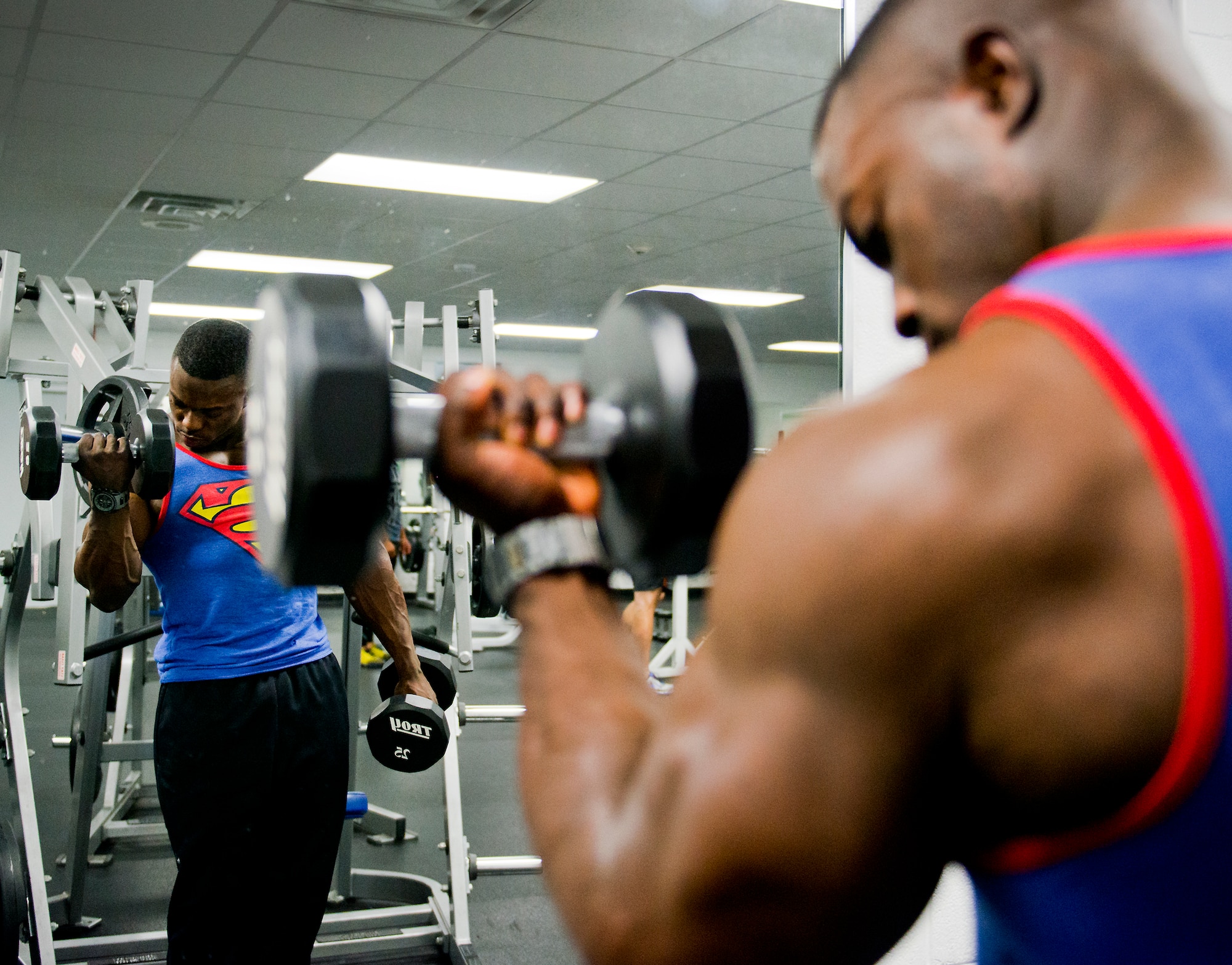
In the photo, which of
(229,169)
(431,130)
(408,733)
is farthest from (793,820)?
(229,169)

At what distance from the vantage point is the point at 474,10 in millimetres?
3039

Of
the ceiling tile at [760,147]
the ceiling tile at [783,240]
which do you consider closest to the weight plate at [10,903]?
the ceiling tile at [760,147]

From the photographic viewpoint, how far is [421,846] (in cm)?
337

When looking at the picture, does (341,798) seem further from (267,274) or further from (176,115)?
(267,274)

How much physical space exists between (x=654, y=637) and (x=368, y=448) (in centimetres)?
686

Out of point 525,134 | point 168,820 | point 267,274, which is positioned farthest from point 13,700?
point 267,274

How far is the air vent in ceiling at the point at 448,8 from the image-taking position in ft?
9.80

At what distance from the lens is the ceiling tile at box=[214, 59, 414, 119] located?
11.5ft

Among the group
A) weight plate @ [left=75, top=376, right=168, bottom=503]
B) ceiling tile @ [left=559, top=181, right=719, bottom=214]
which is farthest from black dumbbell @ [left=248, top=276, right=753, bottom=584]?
ceiling tile @ [left=559, top=181, right=719, bottom=214]

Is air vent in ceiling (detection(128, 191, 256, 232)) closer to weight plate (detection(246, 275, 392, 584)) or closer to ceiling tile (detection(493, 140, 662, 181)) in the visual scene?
ceiling tile (detection(493, 140, 662, 181))

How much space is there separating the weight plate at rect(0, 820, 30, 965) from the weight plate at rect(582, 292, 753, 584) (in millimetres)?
1806

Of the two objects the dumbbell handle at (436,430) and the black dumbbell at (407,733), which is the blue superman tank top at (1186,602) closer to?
the dumbbell handle at (436,430)

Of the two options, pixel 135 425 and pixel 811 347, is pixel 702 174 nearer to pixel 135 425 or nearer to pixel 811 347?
pixel 811 347

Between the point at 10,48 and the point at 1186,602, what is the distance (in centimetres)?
397
